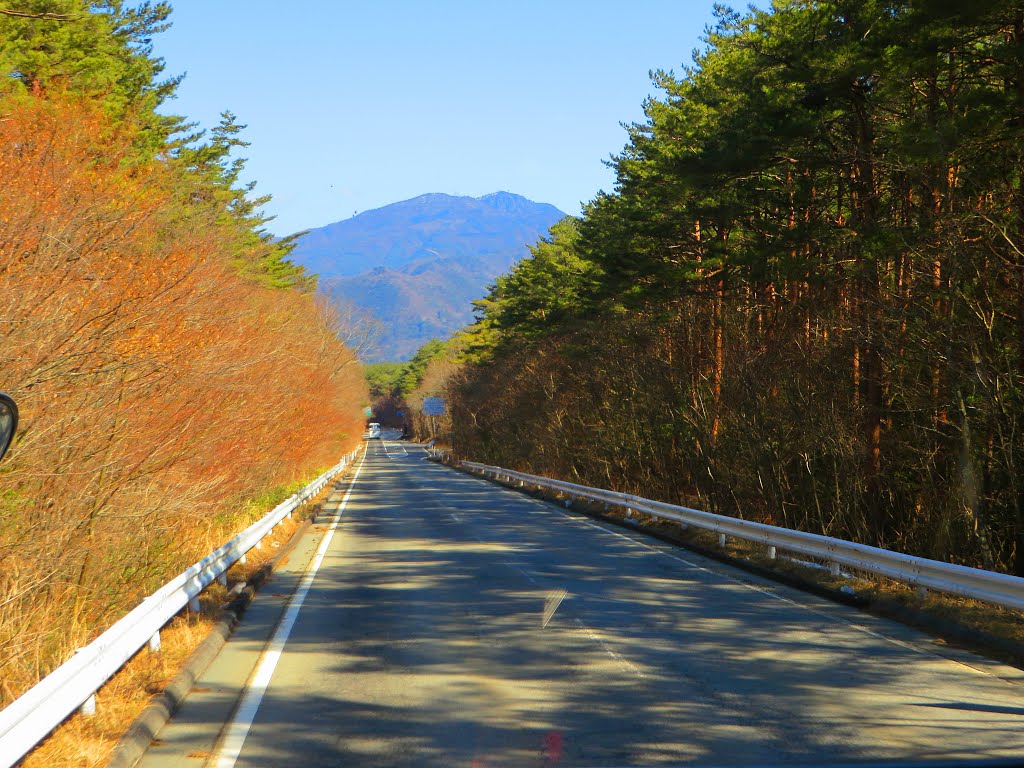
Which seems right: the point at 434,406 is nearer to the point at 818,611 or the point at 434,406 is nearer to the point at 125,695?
the point at 818,611

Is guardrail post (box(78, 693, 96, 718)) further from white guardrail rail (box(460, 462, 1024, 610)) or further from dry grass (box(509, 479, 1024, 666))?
white guardrail rail (box(460, 462, 1024, 610))

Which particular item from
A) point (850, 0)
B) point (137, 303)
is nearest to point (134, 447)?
point (137, 303)

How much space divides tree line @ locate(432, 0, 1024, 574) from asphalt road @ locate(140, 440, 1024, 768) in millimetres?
3777

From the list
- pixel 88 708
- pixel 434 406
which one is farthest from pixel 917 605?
pixel 434 406

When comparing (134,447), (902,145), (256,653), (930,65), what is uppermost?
(930,65)

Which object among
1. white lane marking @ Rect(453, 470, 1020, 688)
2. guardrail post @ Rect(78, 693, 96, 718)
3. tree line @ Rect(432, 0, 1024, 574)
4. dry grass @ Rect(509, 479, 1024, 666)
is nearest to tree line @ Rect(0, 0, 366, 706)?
guardrail post @ Rect(78, 693, 96, 718)

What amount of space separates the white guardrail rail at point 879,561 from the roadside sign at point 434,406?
90.7 metres

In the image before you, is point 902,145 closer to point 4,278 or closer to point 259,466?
point 4,278

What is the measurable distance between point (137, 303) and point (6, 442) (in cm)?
716

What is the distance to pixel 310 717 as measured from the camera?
6.75m

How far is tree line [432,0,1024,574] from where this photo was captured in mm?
12859

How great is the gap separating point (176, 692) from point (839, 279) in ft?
46.1

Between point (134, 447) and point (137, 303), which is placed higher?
point (137, 303)

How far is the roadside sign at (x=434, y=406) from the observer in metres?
110
